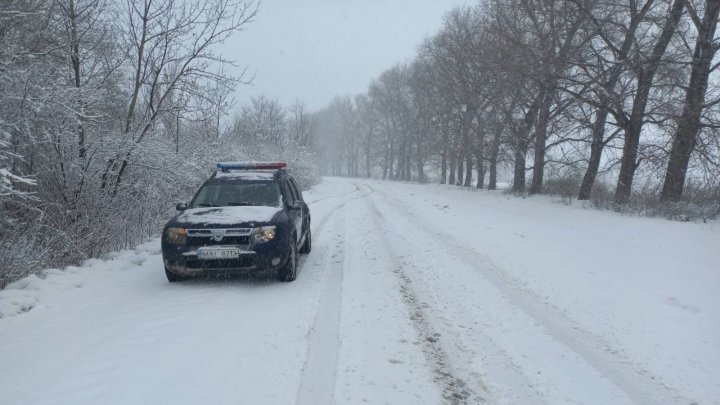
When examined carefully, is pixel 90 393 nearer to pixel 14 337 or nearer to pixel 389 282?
pixel 14 337

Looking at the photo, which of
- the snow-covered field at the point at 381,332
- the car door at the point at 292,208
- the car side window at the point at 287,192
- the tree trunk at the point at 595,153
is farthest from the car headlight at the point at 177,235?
the tree trunk at the point at 595,153

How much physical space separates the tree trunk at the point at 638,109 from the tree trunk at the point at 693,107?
2.78 ft

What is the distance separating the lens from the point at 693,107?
43.7 feet

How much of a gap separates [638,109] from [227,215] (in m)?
14.8

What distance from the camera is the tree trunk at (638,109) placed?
14266 mm

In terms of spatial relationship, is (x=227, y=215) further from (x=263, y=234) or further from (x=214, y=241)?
(x=263, y=234)

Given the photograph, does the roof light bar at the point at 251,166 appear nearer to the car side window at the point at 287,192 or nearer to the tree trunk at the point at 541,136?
the car side window at the point at 287,192

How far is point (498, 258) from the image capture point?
874 cm

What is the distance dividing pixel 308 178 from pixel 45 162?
94.0 feet

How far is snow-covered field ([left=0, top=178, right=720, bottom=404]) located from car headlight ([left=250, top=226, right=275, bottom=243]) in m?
0.77

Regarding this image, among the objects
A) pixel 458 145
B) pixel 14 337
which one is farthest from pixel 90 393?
pixel 458 145

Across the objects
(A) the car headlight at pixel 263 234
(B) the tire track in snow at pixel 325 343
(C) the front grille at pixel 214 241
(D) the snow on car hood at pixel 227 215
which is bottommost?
(B) the tire track in snow at pixel 325 343

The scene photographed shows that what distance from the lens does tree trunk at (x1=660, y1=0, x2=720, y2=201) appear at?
43.8 feet

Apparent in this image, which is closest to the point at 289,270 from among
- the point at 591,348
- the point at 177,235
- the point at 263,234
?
the point at 263,234
